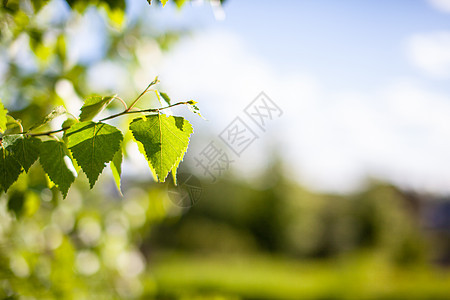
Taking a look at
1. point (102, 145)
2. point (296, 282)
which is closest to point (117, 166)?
point (102, 145)

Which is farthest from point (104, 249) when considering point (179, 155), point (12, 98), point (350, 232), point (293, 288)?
point (350, 232)

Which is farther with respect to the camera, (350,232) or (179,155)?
(350,232)

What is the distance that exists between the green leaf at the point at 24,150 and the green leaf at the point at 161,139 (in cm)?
16

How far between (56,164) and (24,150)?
5cm

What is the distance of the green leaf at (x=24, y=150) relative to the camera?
542mm

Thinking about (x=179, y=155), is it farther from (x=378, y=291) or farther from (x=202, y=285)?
(x=202, y=285)

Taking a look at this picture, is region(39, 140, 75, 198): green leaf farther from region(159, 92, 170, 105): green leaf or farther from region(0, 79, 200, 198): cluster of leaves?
region(159, 92, 170, 105): green leaf

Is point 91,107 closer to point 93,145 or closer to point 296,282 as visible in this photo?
point 93,145

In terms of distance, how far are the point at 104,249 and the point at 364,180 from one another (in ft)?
52.0

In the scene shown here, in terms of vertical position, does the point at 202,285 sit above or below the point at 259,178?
below

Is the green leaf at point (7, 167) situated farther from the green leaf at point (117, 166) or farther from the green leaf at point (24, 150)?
the green leaf at point (117, 166)

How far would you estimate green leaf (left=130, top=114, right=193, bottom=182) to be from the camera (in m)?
0.54

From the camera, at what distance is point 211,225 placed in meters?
17.0

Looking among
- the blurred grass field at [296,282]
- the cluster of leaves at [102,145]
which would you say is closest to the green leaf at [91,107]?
the cluster of leaves at [102,145]
